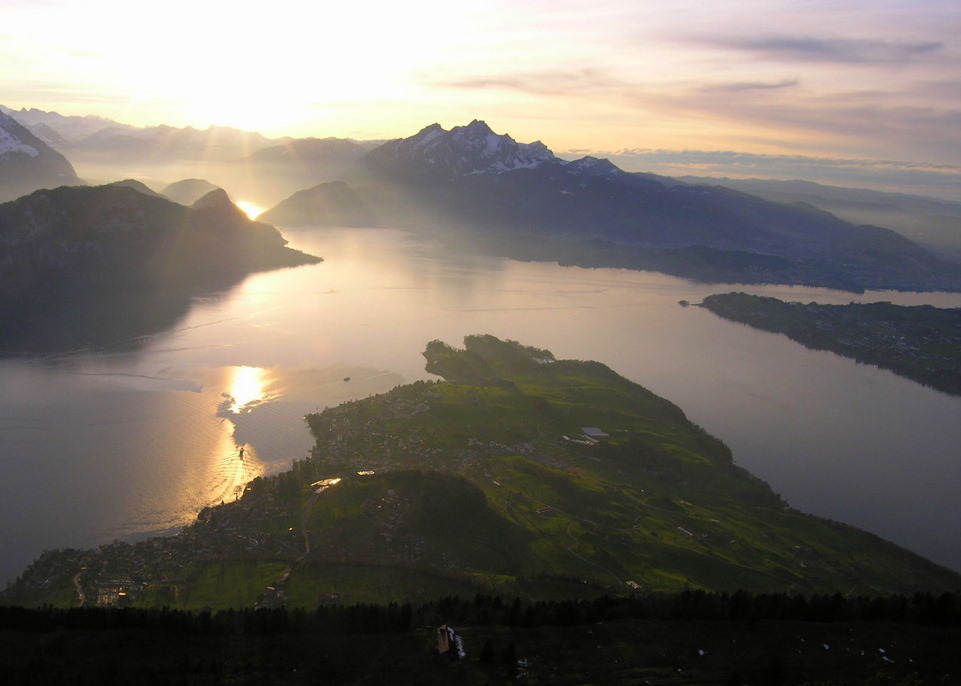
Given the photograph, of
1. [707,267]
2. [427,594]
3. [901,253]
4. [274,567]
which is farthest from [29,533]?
[901,253]

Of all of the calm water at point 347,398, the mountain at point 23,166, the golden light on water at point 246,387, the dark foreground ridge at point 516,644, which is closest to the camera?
the dark foreground ridge at point 516,644

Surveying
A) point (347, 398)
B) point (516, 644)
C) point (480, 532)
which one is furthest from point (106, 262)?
point (516, 644)

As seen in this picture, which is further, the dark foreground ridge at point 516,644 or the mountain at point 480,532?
the mountain at point 480,532

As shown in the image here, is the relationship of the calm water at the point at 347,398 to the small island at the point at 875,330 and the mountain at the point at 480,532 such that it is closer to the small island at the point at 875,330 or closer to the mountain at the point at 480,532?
the mountain at the point at 480,532

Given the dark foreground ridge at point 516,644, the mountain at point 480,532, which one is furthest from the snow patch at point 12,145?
the dark foreground ridge at point 516,644

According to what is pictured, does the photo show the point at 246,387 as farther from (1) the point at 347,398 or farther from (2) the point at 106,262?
(2) the point at 106,262

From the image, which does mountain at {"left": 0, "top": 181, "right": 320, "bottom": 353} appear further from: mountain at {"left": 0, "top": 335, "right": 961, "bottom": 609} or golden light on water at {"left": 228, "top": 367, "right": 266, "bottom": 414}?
mountain at {"left": 0, "top": 335, "right": 961, "bottom": 609}
